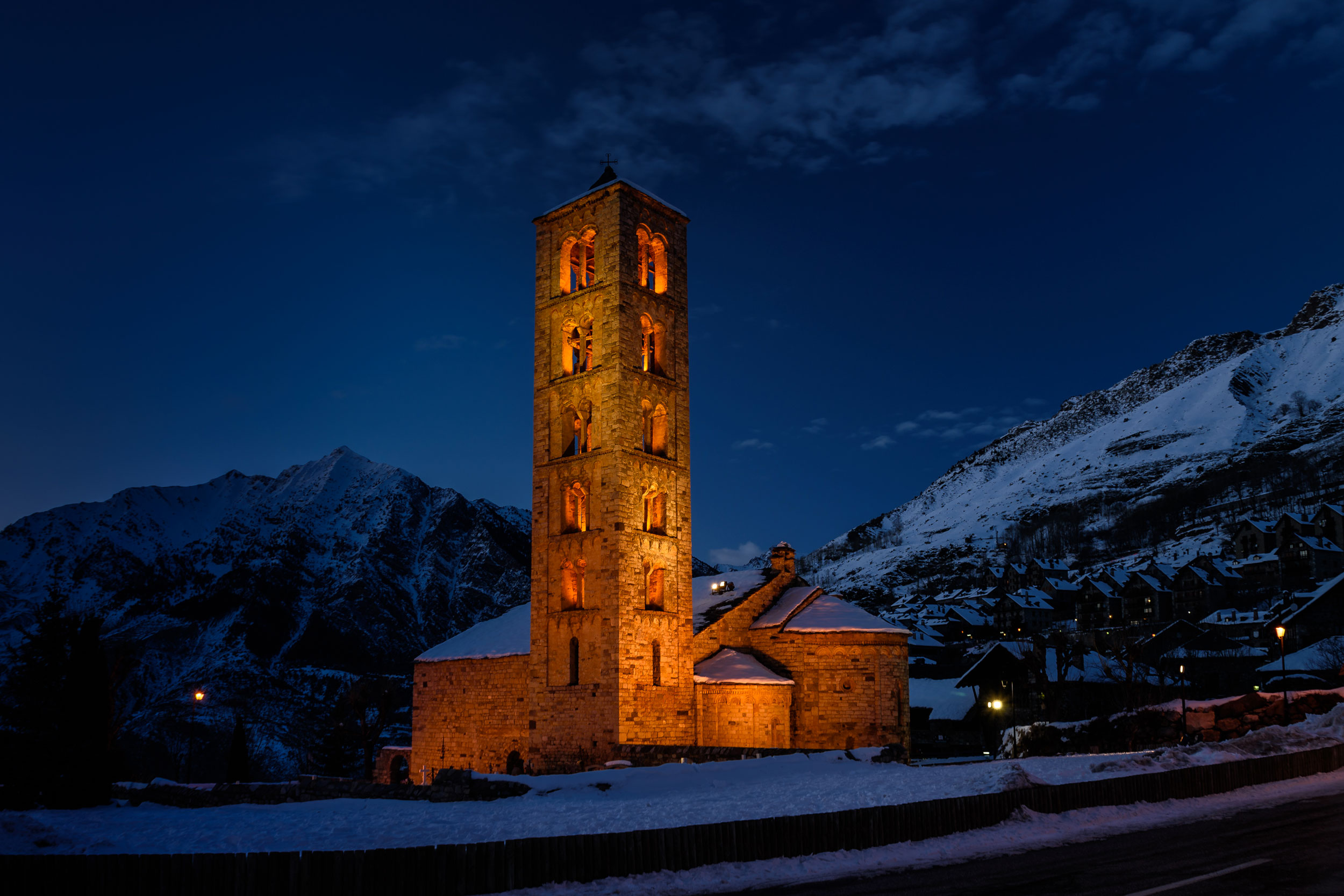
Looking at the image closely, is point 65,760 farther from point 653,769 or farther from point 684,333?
point 684,333

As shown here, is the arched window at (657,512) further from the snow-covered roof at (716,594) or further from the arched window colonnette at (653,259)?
the arched window colonnette at (653,259)

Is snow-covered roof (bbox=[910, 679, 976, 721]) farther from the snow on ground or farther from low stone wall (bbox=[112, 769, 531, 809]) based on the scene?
the snow on ground

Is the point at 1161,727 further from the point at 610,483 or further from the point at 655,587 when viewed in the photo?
the point at 610,483

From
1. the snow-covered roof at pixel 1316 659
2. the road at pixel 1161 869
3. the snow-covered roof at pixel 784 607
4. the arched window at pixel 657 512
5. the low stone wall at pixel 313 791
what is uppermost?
the arched window at pixel 657 512


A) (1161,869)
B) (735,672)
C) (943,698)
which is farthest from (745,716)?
(943,698)

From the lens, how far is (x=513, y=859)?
1312 centimetres

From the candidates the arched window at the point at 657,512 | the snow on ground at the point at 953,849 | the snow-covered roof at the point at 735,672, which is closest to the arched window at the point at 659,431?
the arched window at the point at 657,512

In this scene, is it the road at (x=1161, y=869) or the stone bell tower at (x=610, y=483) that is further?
the stone bell tower at (x=610, y=483)

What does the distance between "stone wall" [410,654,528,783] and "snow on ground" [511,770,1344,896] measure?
27.5m

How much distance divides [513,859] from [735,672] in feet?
89.2

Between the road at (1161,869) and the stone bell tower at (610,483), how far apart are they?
2441cm

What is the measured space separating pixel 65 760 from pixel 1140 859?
25.0 metres

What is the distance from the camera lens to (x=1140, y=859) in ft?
45.0

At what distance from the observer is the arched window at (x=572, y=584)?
40.9m
